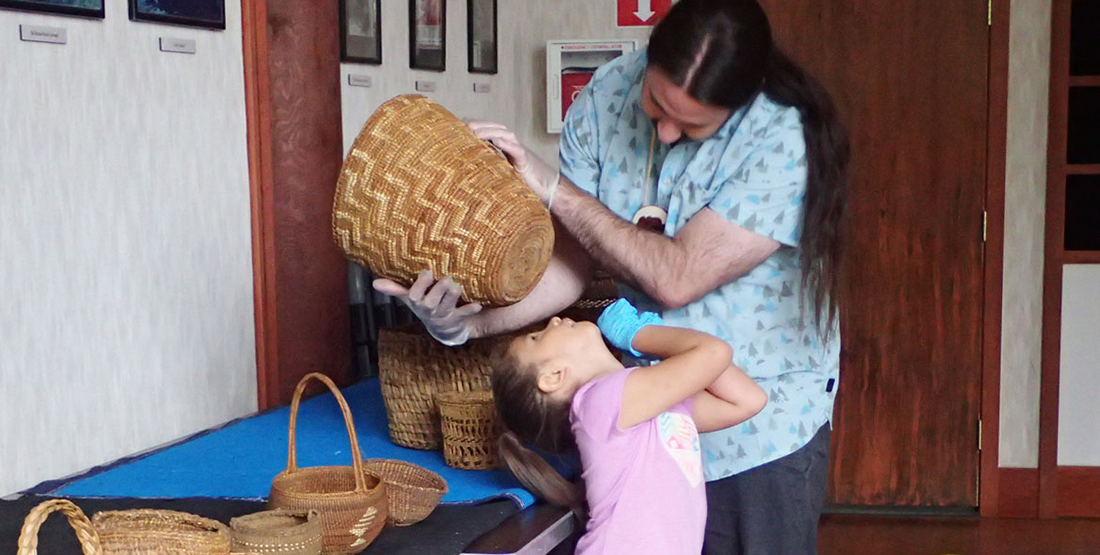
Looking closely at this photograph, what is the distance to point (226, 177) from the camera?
7.95ft

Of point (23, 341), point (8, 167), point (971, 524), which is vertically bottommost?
point (971, 524)

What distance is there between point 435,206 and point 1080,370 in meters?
3.38

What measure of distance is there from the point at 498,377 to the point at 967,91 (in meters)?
2.97

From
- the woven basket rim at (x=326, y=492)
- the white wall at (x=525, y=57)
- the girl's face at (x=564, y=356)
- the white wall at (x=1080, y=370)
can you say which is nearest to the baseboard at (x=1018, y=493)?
the white wall at (x=1080, y=370)

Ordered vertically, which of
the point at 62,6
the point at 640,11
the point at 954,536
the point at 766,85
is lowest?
the point at 954,536

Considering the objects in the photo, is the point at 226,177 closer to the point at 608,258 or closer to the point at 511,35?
the point at 608,258

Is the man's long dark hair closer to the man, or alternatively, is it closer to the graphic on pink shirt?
the man

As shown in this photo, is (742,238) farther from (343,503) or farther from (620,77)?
(343,503)

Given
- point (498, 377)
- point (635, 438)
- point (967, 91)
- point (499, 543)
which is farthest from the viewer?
point (967, 91)

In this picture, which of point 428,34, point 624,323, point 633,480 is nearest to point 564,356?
point 624,323

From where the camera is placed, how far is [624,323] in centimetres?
182

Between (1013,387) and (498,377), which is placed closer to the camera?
(498,377)

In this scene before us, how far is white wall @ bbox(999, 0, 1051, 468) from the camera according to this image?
4.20 m

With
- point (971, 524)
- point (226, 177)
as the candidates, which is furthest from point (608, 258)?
point (971, 524)
